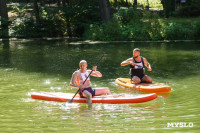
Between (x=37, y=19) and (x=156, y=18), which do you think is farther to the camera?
(x=37, y=19)

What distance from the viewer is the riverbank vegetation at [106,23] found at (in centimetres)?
2516

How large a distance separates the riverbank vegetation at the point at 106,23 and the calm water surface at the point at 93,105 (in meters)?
8.05

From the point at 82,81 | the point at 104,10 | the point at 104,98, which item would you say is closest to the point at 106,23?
the point at 104,10

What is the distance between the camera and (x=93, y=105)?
28.0 ft

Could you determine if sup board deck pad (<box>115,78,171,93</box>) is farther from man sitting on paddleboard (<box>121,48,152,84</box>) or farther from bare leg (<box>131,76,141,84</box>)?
man sitting on paddleboard (<box>121,48,152,84</box>)

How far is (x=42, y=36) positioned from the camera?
31.9 m

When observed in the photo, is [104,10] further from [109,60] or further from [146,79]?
[146,79]

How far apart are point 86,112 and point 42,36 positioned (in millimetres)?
24823

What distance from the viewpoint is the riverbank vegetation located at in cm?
2516

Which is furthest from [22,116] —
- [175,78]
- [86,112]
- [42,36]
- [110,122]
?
[42,36]

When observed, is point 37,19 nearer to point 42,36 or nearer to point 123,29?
point 42,36

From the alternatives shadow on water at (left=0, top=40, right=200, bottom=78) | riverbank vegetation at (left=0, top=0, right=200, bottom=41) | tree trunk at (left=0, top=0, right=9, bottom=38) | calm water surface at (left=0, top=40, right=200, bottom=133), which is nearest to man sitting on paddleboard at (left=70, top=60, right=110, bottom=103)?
calm water surface at (left=0, top=40, right=200, bottom=133)

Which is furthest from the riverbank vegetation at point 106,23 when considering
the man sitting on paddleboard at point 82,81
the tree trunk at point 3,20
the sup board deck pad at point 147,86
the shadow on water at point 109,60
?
the man sitting on paddleboard at point 82,81
